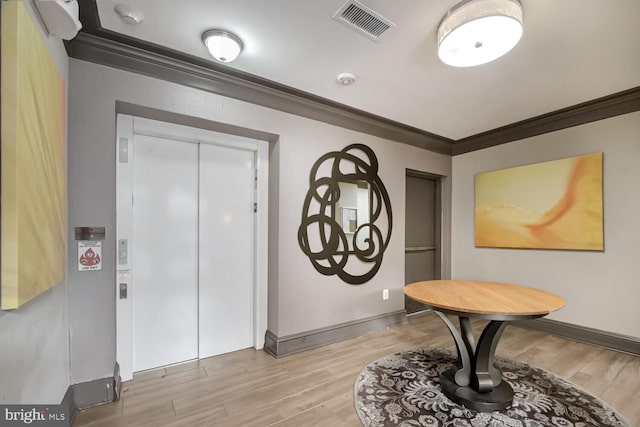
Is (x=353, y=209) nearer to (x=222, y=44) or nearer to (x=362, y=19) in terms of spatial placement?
(x=362, y=19)

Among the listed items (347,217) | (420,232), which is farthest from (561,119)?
(347,217)

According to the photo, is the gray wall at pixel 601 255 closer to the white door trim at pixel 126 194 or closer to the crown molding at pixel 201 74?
the crown molding at pixel 201 74

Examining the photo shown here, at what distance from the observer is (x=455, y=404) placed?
1.93m

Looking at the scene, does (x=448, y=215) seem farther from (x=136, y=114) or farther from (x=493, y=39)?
(x=136, y=114)

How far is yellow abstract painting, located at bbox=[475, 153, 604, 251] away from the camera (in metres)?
2.99

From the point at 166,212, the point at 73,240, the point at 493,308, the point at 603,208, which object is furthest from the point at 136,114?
the point at 603,208

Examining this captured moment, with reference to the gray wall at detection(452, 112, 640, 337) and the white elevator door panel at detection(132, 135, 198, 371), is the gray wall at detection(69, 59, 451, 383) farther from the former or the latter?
the gray wall at detection(452, 112, 640, 337)

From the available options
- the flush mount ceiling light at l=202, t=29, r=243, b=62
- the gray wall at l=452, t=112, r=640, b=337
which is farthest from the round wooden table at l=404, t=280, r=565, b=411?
the flush mount ceiling light at l=202, t=29, r=243, b=62

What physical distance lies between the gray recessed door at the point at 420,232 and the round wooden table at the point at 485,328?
1820 millimetres

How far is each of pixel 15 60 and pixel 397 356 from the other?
126 inches

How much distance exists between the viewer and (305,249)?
9.43ft

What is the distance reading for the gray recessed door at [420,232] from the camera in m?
4.07

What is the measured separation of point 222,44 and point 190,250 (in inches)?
69.9

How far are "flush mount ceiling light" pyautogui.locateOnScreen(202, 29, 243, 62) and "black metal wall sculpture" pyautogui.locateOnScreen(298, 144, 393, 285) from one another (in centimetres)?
133
